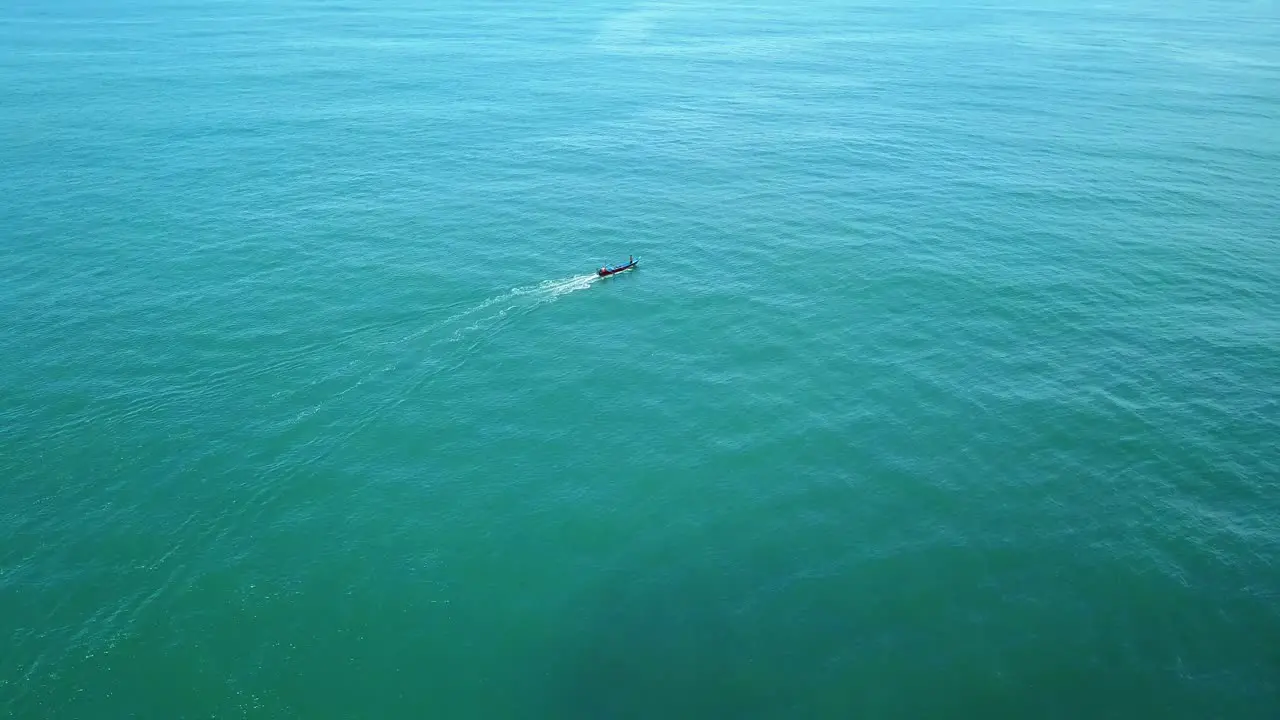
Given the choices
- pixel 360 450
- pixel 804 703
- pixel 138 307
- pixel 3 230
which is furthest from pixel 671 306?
pixel 3 230

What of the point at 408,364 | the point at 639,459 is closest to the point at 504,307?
the point at 408,364

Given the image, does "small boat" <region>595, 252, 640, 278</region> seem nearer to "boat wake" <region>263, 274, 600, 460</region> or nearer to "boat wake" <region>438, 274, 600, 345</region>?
"boat wake" <region>438, 274, 600, 345</region>

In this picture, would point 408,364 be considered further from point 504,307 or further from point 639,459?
point 639,459

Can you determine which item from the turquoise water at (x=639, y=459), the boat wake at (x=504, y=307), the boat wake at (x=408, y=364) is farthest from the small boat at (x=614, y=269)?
the boat wake at (x=408, y=364)

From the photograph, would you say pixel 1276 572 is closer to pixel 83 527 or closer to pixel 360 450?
pixel 360 450

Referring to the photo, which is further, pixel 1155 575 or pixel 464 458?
pixel 464 458

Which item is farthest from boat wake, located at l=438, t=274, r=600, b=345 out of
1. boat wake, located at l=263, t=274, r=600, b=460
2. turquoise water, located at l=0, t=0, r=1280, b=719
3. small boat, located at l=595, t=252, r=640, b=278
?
small boat, located at l=595, t=252, r=640, b=278

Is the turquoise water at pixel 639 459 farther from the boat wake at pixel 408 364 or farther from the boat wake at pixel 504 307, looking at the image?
the boat wake at pixel 408 364

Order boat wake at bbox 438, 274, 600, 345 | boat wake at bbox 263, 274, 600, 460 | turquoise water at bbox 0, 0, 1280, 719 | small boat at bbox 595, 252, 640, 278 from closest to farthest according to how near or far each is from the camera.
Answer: turquoise water at bbox 0, 0, 1280, 719
boat wake at bbox 263, 274, 600, 460
boat wake at bbox 438, 274, 600, 345
small boat at bbox 595, 252, 640, 278
